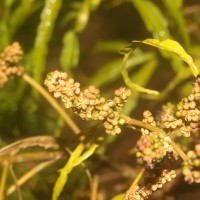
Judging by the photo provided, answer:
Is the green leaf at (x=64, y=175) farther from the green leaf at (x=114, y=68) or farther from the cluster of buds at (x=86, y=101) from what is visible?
the green leaf at (x=114, y=68)

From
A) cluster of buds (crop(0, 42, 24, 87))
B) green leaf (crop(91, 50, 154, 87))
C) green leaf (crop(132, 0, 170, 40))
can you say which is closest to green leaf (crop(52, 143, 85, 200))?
cluster of buds (crop(0, 42, 24, 87))

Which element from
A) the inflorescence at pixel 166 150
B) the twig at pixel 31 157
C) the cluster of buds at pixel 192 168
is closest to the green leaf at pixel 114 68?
the twig at pixel 31 157

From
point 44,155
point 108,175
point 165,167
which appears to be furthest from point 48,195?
point 165,167

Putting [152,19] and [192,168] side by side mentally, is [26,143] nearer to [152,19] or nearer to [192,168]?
[192,168]

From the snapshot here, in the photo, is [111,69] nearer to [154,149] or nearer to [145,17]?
[145,17]

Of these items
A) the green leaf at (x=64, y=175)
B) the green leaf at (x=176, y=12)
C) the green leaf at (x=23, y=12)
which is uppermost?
the green leaf at (x=23, y=12)

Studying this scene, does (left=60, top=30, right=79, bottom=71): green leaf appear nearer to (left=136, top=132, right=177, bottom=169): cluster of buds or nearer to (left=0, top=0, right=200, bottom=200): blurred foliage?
(left=0, top=0, right=200, bottom=200): blurred foliage

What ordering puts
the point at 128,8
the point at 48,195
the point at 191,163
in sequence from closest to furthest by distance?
the point at 191,163 < the point at 48,195 < the point at 128,8
